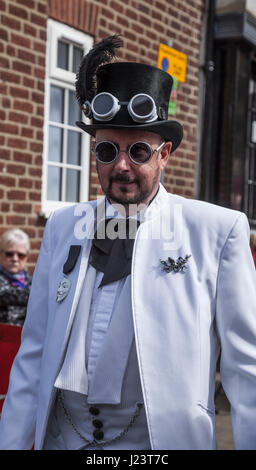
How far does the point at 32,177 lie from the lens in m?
5.58

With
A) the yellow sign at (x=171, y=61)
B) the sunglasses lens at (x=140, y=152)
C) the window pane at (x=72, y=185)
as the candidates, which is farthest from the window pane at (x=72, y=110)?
the sunglasses lens at (x=140, y=152)

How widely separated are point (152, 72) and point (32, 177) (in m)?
3.49

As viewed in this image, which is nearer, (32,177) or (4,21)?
(4,21)

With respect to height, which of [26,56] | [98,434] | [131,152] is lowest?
[98,434]

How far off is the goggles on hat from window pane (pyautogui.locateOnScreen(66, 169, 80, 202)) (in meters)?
4.03

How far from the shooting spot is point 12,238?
5.14 m

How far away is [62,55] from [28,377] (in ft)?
14.4

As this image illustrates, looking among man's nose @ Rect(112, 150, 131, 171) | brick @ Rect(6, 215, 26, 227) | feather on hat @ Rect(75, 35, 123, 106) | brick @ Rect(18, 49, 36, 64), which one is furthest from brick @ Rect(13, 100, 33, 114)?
man's nose @ Rect(112, 150, 131, 171)

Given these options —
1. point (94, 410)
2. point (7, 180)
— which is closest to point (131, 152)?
point (94, 410)

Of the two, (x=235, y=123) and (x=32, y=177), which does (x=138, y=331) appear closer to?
(x=32, y=177)

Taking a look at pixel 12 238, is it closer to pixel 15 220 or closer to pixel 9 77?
pixel 15 220

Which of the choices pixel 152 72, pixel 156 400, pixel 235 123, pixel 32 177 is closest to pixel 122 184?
pixel 152 72
